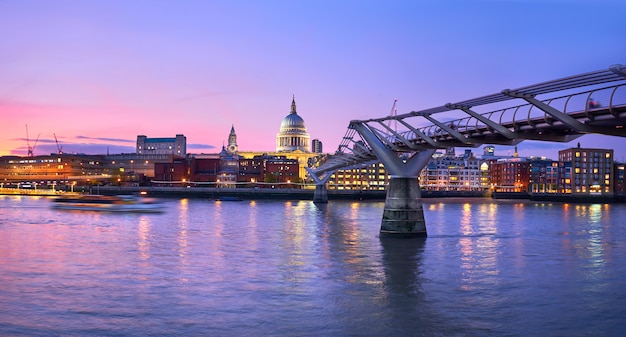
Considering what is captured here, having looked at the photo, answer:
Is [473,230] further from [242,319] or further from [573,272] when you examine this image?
[242,319]

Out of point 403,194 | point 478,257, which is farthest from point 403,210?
point 478,257

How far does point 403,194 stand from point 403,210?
56.3 inches

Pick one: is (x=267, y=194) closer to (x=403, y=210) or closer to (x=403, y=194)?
(x=403, y=210)

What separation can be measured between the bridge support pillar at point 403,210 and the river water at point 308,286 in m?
1.23

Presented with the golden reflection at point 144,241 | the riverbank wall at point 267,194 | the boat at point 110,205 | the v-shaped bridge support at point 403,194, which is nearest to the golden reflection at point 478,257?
the v-shaped bridge support at point 403,194

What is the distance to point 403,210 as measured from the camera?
42.1 meters

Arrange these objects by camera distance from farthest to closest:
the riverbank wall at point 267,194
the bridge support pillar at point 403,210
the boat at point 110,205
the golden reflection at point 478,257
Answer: the riverbank wall at point 267,194 → the boat at point 110,205 → the bridge support pillar at point 403,210 → the golden reflection at point 478,257

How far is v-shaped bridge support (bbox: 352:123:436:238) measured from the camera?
41281 millimetres

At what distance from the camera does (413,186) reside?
136 ft

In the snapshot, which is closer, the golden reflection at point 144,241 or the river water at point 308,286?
the river water at point 308,286

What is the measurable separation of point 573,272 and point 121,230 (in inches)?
1450

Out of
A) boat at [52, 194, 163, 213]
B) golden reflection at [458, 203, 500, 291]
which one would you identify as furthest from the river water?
boat at [52, 194, 163, 213]

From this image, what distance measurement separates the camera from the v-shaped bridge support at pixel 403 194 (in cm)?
4128

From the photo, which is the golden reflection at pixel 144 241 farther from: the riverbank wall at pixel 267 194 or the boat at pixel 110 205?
the riverbank wall at pixel 267 194
